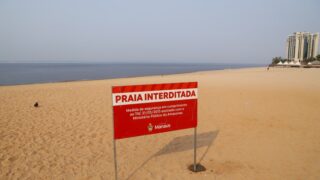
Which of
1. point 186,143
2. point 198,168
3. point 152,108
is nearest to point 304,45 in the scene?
point 186,143

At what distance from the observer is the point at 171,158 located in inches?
190

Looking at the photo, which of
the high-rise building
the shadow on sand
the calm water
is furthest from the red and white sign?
the high-rise building

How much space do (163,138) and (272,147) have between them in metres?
2.60

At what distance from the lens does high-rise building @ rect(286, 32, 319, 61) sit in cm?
9069

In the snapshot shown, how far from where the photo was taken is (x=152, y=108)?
12.6ft

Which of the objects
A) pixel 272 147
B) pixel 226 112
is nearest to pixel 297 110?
pixel 226 112

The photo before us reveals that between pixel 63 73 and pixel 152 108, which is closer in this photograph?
pixel 152 108

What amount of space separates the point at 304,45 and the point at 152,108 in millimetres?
109012

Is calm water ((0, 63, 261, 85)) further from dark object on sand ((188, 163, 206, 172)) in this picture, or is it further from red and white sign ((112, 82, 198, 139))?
dark object on sand ((188, 163, 206, 172))

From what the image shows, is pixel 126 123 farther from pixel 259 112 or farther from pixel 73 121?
pixel 259 112

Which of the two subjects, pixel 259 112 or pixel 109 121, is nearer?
pixel 109 121

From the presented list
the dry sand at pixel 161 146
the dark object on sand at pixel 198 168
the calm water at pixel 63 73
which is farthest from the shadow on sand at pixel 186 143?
the calm water at pixel 63 73

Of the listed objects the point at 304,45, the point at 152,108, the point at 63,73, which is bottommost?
the point at 63,73

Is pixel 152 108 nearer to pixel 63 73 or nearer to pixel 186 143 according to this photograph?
pixel 186 143
